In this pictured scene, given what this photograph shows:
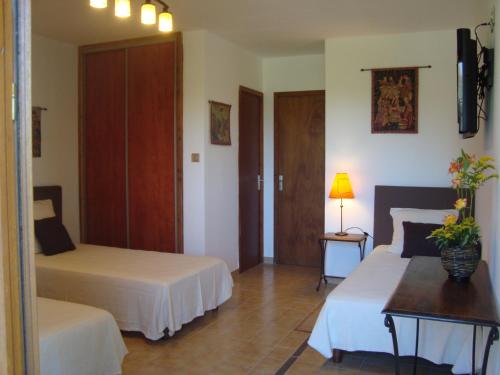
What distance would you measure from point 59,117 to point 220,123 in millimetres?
1799

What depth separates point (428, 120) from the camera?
510 cm

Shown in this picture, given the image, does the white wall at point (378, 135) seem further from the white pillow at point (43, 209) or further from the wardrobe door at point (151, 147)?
the white pillow at point (43, 209)

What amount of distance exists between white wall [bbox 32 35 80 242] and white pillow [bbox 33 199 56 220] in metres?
0.42

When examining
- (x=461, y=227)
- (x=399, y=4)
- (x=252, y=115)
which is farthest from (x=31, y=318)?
(x=252, y=115)

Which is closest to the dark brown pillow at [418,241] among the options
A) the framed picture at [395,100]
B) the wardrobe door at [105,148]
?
the framed picture at [395,100]

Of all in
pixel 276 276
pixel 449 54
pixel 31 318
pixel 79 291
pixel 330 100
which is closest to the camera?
pixel 31 318

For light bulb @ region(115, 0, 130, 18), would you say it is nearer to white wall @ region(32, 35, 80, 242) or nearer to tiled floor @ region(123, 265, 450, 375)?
tiled floor @ region(123, 265, 450, 375)

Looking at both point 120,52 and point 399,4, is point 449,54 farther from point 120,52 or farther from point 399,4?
point 120,52

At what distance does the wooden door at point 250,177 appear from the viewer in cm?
598

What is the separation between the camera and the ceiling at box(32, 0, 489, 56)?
423 centimetres

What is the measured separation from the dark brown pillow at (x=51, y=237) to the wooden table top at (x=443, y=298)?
3170 mm

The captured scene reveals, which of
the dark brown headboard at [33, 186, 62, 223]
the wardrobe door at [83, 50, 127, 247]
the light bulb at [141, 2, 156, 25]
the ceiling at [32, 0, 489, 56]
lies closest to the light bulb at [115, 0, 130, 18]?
the light bulb at [141, 2, 156, 25]

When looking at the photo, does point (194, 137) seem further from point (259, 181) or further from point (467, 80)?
point (467, 80)

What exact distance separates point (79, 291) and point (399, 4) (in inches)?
136
